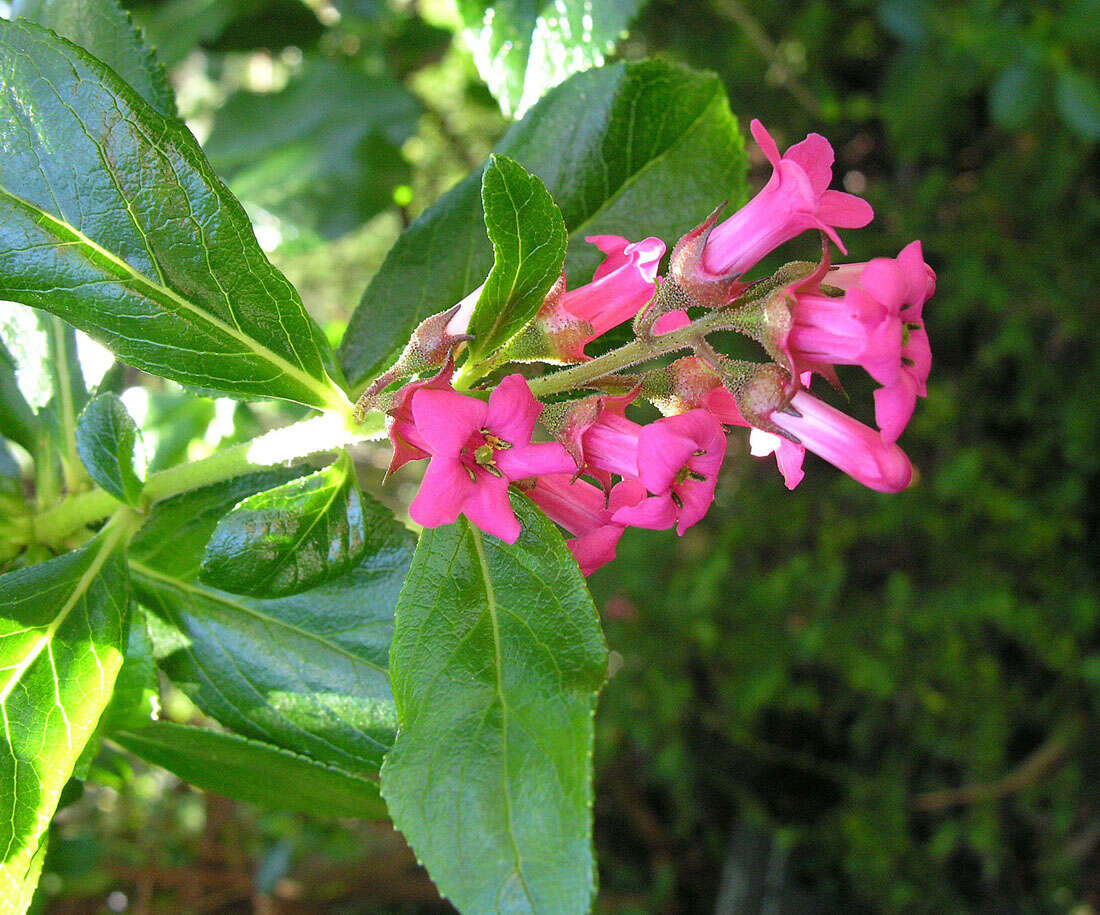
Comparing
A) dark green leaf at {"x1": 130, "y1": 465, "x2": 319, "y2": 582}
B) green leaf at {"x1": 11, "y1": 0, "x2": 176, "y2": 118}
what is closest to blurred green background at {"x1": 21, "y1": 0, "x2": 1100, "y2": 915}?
green leaf at {"x1": 11, "y1": 0, "x2": 176, "y2": 118}

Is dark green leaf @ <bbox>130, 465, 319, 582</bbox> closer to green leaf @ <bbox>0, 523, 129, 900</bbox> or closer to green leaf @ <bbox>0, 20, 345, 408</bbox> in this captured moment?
green leaf @ <bbox>0, 523, 129, 900</bbox>

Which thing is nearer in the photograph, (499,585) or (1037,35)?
(499,585)

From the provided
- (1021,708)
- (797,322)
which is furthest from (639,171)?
(1021,708)

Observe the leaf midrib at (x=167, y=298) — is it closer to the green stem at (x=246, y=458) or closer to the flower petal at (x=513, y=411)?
the green stem at (x=246, y=458)

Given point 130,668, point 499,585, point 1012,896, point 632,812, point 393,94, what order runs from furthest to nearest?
1. point 632,812
2. point 1012,896
3. point 393,94
4. point 130,668
5. point 499,585

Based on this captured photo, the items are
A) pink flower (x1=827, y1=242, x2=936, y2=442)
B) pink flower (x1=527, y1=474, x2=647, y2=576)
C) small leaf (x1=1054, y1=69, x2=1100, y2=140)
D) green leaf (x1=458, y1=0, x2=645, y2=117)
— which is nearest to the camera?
pink flower (x1=827, y1=242, x2=936, y2=442)

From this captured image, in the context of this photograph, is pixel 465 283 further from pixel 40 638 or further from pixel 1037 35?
pixel 1037 35
